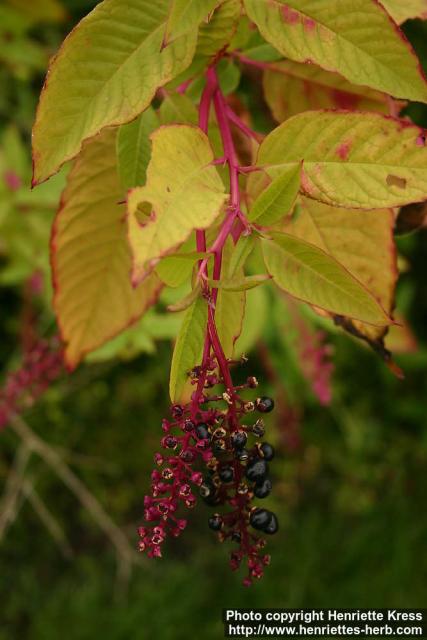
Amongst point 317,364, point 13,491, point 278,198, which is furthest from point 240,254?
point 13,491

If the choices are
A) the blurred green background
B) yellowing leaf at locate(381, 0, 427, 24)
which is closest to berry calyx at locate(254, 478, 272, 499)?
yellowing leaf at locate(381, 0, 427, 24)

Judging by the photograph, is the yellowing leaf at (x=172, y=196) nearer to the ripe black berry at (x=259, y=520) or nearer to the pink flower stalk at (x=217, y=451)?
the pink flower stalk at (x=217, y=451)

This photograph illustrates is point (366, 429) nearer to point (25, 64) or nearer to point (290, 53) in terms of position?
point (25, 64)

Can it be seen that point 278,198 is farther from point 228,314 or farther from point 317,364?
point 317,364

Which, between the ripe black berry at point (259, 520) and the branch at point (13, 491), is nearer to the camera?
the ripe black berry at point (259, 520)

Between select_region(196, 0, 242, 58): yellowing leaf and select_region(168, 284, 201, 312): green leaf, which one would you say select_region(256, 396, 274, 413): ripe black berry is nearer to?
select_region(168, 284, 201, 312): green leaf

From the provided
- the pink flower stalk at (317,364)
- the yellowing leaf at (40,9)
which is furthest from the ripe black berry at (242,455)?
the yellowing leaf at (40,9)
